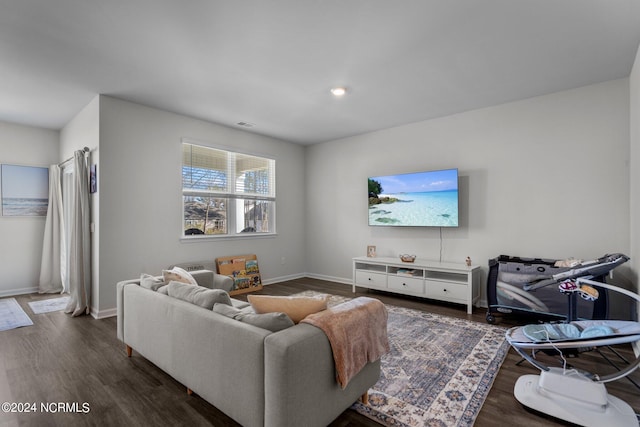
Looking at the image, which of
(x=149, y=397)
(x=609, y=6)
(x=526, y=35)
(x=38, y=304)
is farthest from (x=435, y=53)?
(x=38, y=304)

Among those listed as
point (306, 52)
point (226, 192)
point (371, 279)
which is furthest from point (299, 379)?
point (226, 192)

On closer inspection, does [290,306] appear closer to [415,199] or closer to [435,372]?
[435,372]

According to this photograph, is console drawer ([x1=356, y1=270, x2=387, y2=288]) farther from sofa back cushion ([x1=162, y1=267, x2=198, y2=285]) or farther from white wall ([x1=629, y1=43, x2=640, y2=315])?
sofa back cushion ([x1=162, y1=267, x2=198, y2=285])

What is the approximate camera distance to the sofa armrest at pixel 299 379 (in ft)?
4.88

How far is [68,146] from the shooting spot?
4.96 metres

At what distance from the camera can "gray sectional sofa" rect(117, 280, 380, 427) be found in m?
1.50

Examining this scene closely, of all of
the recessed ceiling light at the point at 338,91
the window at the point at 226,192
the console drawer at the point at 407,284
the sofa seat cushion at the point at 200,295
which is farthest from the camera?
the window at the point at 226,192

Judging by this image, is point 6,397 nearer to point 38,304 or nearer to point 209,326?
point 209,326

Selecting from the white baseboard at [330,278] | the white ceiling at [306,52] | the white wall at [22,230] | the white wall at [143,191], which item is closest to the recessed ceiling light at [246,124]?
the white wall at [143,191]

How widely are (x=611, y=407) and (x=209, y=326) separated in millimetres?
2462

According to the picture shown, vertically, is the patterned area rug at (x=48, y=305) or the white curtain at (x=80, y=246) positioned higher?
the white curtain at (x=80, y=246)

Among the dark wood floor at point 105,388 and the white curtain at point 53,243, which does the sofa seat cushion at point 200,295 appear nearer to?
the dark wood floor at point 105,388

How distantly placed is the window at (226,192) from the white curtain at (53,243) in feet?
7.42

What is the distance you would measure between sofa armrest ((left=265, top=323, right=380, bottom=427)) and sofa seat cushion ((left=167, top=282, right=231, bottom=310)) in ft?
2.35
